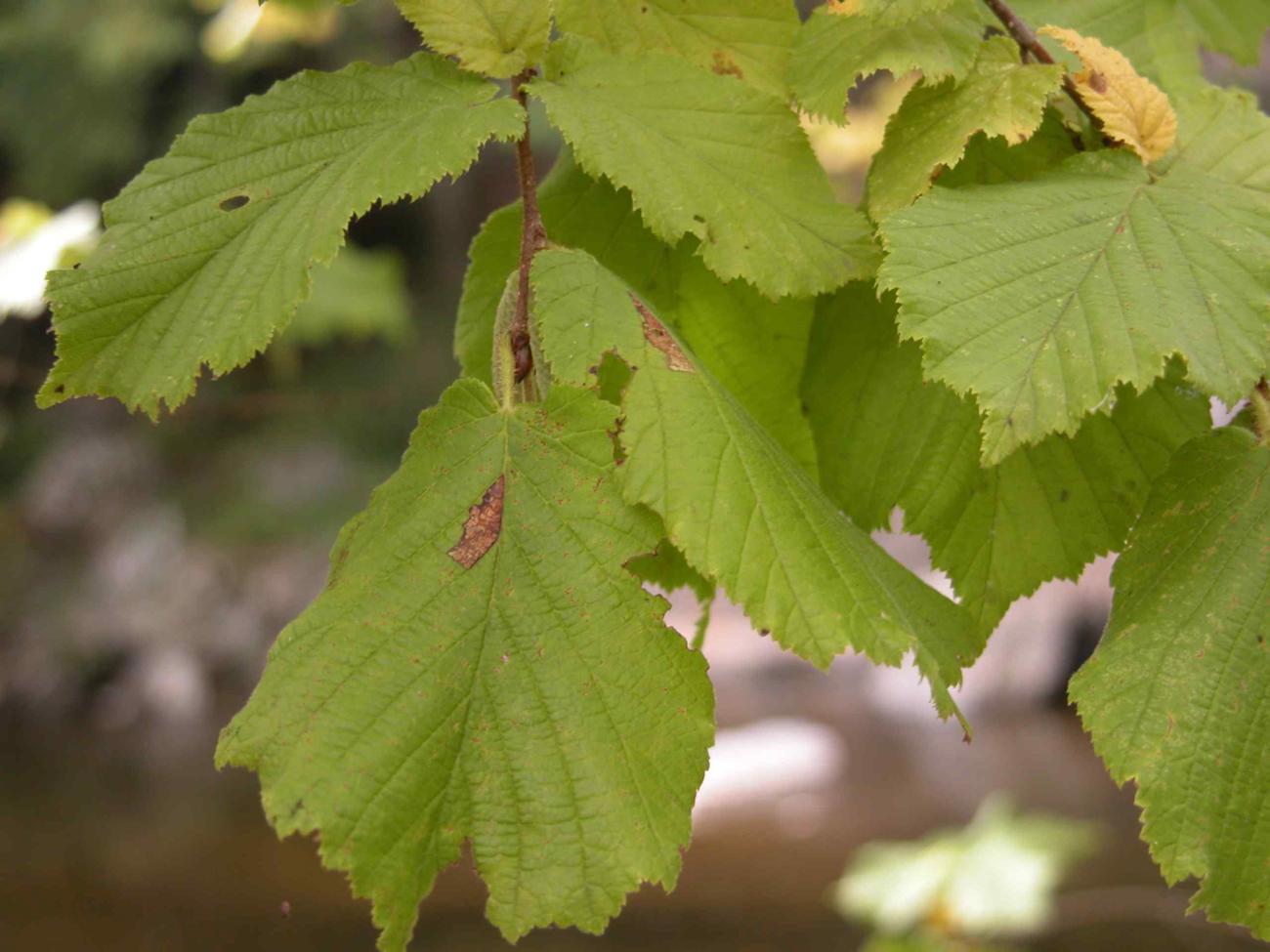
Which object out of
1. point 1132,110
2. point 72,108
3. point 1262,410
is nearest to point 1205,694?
point 1262,410

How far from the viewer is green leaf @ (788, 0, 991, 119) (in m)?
0.92

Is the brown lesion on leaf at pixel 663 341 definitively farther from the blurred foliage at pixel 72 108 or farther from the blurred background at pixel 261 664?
the blurred foliage at pixel 72 108

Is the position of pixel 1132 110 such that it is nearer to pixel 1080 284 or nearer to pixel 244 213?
pixel 1080 284

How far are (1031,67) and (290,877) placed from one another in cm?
753

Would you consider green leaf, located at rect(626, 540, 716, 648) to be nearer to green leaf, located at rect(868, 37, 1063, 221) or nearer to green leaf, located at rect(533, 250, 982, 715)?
green leaf, located at rect(533, 250, 982, 715)

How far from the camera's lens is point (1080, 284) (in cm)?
82

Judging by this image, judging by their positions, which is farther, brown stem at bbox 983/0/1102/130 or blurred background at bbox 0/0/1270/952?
blurred background at bbox 0/0/1270/952

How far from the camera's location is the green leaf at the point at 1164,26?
3.86 feet

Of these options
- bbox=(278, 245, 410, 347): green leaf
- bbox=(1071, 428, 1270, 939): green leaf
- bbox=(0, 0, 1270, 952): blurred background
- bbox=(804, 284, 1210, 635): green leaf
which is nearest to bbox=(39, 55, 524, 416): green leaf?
bbox=(804, 284, 1210, 635): green leaf

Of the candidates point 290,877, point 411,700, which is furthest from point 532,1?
point 290,877

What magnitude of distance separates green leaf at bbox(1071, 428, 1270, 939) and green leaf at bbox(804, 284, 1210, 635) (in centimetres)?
12

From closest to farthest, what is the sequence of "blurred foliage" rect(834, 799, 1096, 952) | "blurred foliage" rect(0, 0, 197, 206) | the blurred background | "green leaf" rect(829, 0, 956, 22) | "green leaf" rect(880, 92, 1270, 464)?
"green leaf" rect(880, 92, 1270, 464) → "green leaf" rect(829, 0, 956, 22) → "blurred foliage" rect(834, 799, 1096, 952) → the blurred background → "blurred foliage" rect(0, 0, 197, 206)

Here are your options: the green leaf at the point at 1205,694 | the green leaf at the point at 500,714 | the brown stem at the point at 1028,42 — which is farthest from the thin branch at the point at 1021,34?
the green leaf at the point at 500,714

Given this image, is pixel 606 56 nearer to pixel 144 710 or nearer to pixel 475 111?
pixel 475 111
